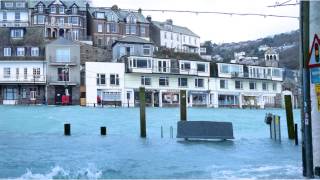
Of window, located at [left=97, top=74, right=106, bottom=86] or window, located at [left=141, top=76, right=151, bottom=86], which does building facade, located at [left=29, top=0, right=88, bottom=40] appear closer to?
window, located at [left=141, top=76, right=151, bottom=86]

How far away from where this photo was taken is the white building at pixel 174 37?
11512 cm

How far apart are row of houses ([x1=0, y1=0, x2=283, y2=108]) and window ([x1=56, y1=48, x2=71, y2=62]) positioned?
0.48ft

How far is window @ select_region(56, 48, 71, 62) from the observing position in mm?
78419

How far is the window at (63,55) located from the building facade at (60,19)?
19.8m

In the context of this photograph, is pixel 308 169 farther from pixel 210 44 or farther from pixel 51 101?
pixel 210 44

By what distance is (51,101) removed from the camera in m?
75.8

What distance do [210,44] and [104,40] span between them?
70063mm

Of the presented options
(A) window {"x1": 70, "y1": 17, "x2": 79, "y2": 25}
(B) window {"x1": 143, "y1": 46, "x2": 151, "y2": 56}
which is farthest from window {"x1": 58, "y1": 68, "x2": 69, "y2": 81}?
(A) window {"x1": 70, "y1": 17, "x2": 79, "y2": 25}

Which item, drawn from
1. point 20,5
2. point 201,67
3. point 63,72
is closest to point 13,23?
point 20,5

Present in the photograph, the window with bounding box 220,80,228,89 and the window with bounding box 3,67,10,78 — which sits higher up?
the window with bounding box 3,67,10,78

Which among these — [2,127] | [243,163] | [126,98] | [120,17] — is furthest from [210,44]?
[243,163]

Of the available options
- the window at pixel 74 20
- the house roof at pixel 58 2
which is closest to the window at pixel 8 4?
the house roof at pixel 58 2

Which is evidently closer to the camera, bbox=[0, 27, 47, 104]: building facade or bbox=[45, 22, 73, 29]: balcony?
bbox=[0, 27, 47, 104]: building facade

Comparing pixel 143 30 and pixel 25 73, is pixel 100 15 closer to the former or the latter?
pixel 143 30
